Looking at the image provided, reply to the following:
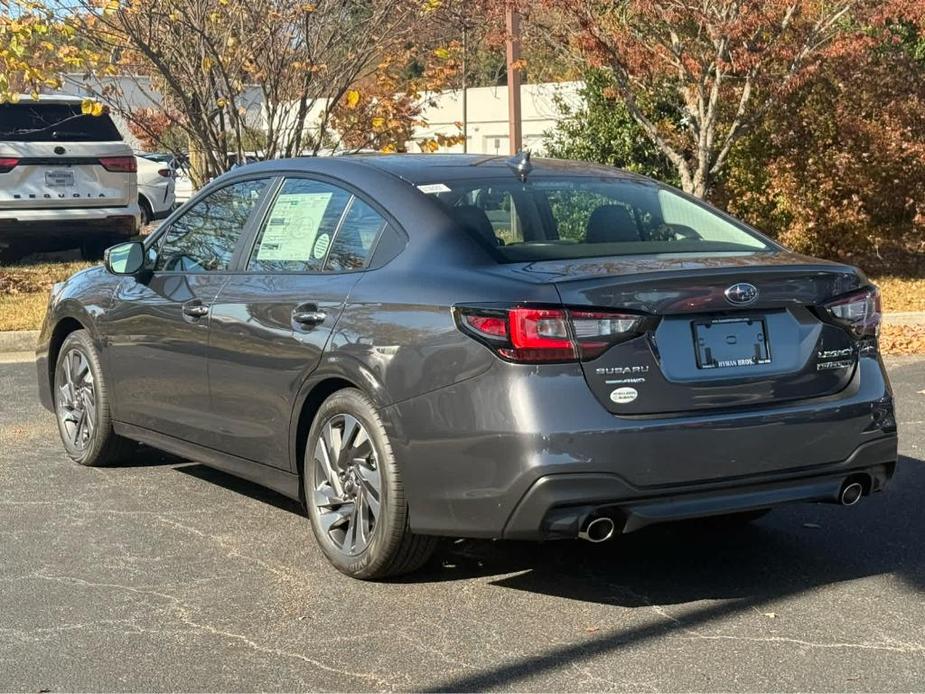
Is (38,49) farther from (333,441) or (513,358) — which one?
(513,358)

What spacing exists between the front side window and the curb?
596 centimetres

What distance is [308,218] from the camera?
5.83m

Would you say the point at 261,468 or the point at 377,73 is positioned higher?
the point at 377,73

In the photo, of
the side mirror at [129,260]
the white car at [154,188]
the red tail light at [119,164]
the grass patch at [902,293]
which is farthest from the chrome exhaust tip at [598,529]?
the white car at [154,188]

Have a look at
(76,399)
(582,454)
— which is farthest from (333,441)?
(76,399)

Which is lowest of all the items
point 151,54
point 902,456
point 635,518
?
point 902,456

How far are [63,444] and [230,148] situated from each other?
6.72 meters

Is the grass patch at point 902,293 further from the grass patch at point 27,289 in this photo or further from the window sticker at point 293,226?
the window sticker at point 293,226

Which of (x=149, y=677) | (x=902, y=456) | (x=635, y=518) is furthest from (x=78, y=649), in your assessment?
(x=902, y=456)

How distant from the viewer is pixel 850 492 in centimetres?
507

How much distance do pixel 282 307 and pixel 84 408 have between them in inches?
88.4

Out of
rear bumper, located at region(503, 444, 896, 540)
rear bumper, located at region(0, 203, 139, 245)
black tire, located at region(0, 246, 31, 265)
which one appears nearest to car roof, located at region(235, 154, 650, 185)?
rear bumper, located at region(503, 444, 896, 540)

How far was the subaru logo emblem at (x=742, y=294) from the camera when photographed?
475 cm

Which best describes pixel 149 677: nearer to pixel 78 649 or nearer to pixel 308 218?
pixel 78 649
